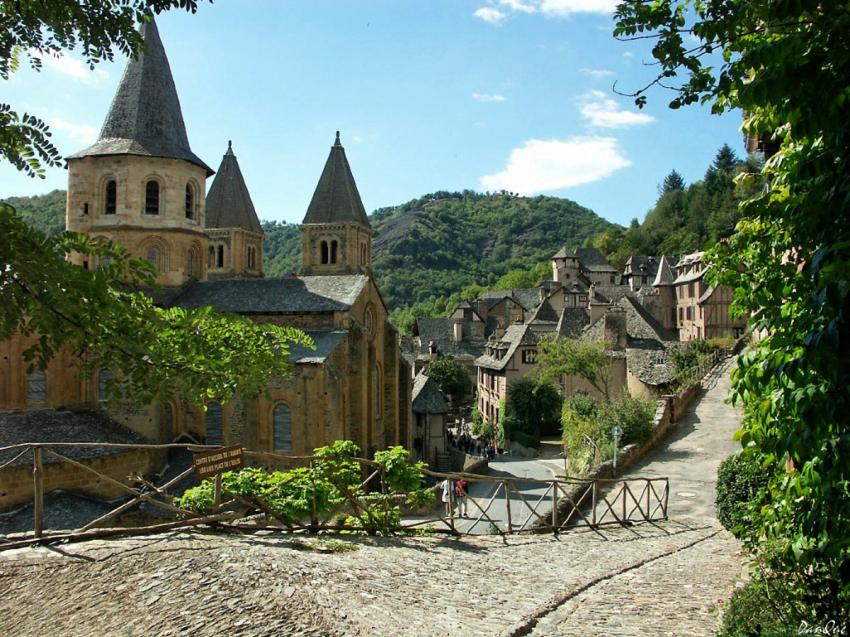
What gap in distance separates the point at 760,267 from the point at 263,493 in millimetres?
8091

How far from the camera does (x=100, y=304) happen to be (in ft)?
18.2

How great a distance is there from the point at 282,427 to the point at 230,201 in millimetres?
22641

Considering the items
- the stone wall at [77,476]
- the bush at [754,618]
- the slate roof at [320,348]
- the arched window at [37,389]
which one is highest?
the slate roof at [320,348]

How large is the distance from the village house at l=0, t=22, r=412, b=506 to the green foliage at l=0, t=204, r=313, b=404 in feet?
62.4

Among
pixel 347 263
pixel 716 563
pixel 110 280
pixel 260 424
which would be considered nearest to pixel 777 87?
pixel 110 280

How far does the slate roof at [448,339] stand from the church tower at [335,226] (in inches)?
1168

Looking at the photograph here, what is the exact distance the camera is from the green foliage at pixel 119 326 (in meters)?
5.30

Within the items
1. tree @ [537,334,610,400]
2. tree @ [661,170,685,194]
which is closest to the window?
tree @ [537,334,610,400]

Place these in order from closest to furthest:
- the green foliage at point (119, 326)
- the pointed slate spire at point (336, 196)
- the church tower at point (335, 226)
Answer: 1. the green foliage at point (119, 326)
2. the church tower at point (335, 226)
3. the pointed slate spire at point (336, 196)

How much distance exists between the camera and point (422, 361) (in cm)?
6944

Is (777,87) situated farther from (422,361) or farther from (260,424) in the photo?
(422,361)

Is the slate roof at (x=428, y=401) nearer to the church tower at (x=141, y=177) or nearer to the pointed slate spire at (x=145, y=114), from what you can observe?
the church tower at (x=141, y=177)

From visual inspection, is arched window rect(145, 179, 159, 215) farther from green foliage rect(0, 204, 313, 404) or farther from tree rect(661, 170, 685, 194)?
tree rect(661, 170, 685, 194)

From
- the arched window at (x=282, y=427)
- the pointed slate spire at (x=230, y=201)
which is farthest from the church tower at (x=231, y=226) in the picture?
the arched window at (x=282, y=427)
